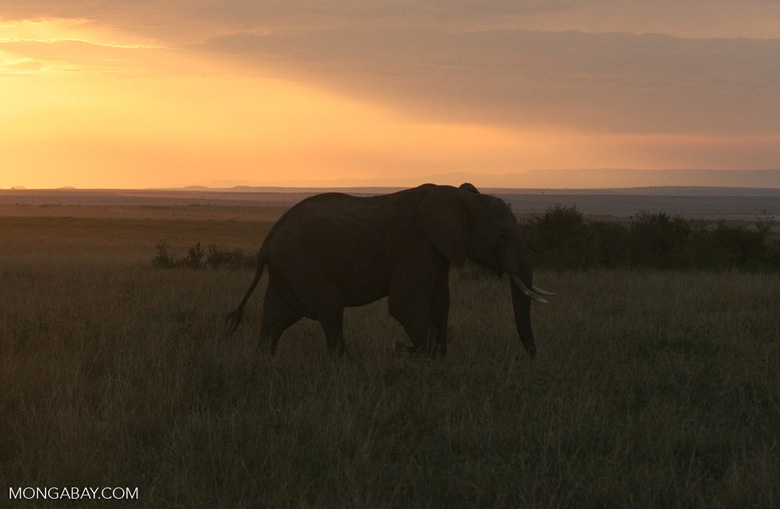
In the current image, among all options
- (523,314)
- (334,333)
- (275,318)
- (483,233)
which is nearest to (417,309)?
(334,333)

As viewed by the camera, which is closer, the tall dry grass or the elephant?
the tall dry grass

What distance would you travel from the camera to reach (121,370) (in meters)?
7.24

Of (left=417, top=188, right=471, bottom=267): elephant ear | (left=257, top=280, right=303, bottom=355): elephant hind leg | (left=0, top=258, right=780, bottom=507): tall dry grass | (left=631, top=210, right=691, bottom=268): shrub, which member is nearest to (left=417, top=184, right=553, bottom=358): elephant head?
(left=417, top=188, right=471, bottom=267): elephant ear

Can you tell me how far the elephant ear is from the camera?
25.5 ft

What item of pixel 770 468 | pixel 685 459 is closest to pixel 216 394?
pixel 685 459

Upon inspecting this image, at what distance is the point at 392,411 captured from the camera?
5918mm

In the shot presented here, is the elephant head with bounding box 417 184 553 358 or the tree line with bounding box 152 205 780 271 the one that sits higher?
the elephant head with bounding box 417 184 553 358

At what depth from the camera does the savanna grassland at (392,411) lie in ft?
15.5

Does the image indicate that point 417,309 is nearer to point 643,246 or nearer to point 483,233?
point 483,233

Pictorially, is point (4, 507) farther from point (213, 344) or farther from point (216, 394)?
point (213, 344)

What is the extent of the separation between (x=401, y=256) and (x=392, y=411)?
235cm

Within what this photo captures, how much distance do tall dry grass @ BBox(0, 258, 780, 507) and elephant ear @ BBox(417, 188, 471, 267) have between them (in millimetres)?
1072

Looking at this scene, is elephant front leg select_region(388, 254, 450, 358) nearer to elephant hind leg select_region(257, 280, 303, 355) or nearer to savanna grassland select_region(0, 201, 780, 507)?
savanna grassland select_region(0, 201, 780, 507)

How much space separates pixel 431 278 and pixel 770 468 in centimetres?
374
